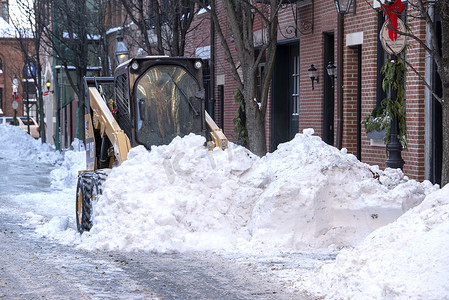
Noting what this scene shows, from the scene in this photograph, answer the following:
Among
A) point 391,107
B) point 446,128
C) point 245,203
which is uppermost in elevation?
point 391,107

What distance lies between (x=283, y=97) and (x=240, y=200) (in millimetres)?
11028

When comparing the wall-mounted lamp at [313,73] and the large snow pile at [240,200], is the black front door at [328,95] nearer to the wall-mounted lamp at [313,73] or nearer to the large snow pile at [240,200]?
the wall-mounted lamp at [313,73]

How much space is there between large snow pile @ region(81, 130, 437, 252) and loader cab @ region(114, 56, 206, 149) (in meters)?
1.12

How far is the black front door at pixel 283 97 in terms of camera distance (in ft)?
69.6

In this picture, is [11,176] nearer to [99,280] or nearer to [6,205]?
[6,205]

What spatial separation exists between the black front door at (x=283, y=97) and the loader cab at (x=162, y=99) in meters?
8.79

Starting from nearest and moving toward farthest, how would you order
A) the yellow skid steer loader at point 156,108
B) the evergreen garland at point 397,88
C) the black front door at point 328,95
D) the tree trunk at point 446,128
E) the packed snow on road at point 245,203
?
the packed snow on road at point 245,203, the tree trunk at point 446,128, the yellow skid steer loader at point 156,108, the evergreen garland at point 397,88, the black front door at point 328,95

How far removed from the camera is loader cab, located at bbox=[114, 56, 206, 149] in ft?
40.3

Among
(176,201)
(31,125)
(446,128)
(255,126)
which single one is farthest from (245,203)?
(31,125)

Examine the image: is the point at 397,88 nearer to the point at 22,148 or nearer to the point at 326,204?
the point at 326,204

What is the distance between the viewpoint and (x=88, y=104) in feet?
47.1

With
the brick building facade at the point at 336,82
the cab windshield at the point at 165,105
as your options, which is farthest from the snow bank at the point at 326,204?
the brick building facade at the point at 336,82

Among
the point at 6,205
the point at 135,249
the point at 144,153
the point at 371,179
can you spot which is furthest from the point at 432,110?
the point at 6,205

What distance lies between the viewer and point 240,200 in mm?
10734
